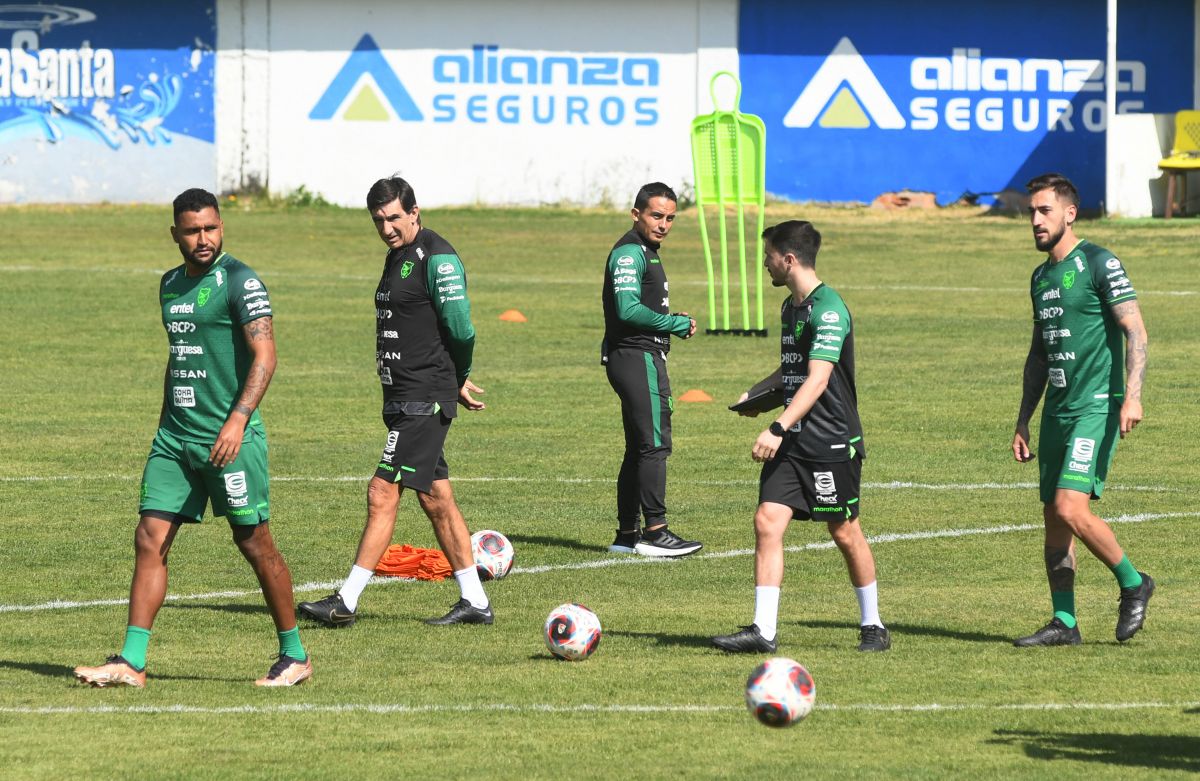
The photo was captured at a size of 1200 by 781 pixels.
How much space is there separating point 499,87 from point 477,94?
0.50 m

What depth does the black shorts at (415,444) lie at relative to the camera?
1020 cm

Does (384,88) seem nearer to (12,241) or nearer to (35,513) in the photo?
(12,241)

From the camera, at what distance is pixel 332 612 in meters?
10.0

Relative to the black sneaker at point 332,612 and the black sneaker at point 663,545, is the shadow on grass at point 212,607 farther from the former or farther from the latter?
the black sneaker at point 663,545

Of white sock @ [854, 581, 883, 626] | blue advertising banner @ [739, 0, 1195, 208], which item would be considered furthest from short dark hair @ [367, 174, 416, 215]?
blue advertising banner @ [739, 0, 1195, 208]

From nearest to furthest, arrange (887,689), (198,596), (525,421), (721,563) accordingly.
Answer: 1. (887,689)
2. (198,596)
3. (721,563)
4. (525,421)

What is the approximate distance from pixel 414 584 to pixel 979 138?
33096mm

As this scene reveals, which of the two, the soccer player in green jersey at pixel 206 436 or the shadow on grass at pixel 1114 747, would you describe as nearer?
the shadow on grass at pixel 1114 747

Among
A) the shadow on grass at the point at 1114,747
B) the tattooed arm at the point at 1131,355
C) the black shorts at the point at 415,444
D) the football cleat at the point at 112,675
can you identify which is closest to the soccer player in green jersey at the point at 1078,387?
the tattooed arm at the point at 1131,355

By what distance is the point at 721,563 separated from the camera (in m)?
11.9

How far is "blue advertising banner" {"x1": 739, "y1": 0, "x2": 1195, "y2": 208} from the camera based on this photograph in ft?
139

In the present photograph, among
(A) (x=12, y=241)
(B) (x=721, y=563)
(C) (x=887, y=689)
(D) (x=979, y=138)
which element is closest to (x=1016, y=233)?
(D) (x=979, y=138)

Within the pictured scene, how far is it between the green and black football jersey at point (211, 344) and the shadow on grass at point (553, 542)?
425 centimetres

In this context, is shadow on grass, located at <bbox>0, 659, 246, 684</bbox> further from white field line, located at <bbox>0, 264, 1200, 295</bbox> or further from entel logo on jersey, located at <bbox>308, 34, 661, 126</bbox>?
entel logo on jersey, located at <bbox>308, 34, 661, 126</bbox>
